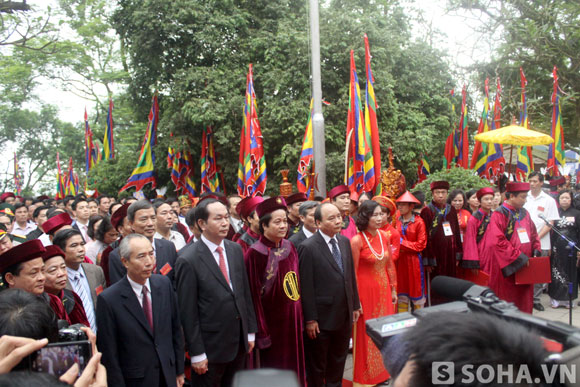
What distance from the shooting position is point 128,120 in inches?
937

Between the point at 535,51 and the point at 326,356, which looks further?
the point at 535,51

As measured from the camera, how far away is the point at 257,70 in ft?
45.6

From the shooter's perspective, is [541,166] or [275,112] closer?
[275,112]

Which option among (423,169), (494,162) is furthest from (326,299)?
(423,169)

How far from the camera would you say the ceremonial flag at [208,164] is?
13711mm

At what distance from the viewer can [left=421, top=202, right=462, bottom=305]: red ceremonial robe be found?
6520mm

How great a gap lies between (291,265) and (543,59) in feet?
47.3

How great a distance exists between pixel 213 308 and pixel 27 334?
5.69 feet

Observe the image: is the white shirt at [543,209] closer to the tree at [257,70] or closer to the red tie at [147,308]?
the tree at [257,70]

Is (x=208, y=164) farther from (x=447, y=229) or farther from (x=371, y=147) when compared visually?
(x=447, y=229)

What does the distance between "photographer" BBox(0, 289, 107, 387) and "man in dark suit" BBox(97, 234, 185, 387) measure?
0.69 metres

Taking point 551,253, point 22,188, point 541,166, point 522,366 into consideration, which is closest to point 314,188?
point 551,253

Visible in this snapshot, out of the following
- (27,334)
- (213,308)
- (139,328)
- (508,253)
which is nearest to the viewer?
(27,334)

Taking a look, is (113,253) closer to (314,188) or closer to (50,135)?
(314,188)
